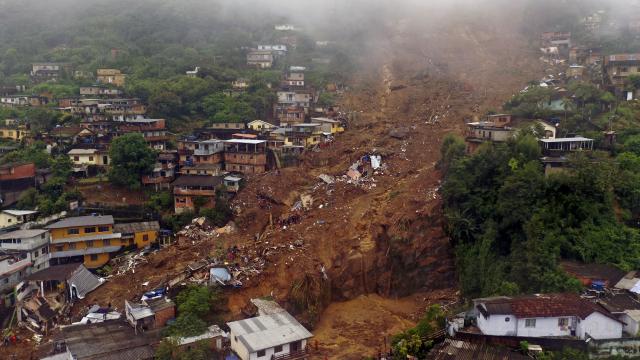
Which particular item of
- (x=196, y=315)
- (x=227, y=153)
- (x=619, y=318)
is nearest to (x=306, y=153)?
(x=227, y=153)

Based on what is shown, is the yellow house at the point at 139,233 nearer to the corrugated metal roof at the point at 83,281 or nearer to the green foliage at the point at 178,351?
the corrugated metal roof at the point at 83,281

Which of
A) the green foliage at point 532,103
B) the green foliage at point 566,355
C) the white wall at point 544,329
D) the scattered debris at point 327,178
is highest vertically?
the green foliage at point 532,103

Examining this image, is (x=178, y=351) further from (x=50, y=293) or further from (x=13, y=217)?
(x=13, y=217)

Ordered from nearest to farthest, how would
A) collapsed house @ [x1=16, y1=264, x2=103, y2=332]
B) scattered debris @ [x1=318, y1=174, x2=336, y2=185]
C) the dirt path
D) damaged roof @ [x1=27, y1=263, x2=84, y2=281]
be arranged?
1. collapsed house @ [x1=16, y1=264, x2=103, y2=332]
2. the dirt path
3. damaged roof @ [x1=27, y1=263, x2=84, y2=281]
4. scattered debris @ [x1=318, y1=174, x2=336, y2=185]

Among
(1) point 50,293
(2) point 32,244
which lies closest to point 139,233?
(2) point 32,244

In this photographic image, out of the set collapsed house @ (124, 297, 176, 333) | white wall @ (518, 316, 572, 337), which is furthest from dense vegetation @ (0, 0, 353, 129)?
white wall @ (518, 316, 572, 337)

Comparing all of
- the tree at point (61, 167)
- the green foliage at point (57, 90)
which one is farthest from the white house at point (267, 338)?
the green foliage at point (57, 90)

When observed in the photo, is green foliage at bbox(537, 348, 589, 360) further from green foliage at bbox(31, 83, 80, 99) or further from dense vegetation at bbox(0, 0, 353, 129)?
green foliage at bbox(31, 83, 80, 99)
